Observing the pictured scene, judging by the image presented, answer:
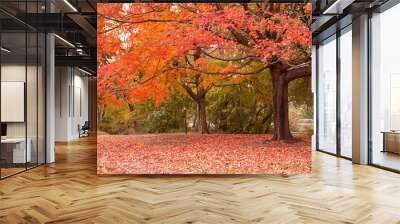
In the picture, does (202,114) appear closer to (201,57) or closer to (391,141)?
(201,57)

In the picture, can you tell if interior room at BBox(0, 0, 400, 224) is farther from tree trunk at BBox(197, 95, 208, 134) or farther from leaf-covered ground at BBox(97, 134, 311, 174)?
tree trunk at BBox(197, 95, 208, 134)

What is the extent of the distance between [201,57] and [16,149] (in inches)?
145

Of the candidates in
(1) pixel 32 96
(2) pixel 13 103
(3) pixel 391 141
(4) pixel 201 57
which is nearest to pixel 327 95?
(3) pixel 391 141

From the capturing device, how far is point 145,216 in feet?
13.8

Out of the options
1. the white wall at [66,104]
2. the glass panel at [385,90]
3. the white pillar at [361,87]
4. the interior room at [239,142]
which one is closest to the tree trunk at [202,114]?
the interior room at [239,142]

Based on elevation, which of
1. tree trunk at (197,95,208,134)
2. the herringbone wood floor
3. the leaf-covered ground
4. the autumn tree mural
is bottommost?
the herringbone wood floor

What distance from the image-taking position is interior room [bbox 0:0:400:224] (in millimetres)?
4426

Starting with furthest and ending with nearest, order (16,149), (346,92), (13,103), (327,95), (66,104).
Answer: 1. (66,104)
2. (327,95)
3. (346,92)
4. (16,149)
5. (13,103)

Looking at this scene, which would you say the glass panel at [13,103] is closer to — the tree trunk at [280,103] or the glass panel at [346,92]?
the tree trunk at [280,103]

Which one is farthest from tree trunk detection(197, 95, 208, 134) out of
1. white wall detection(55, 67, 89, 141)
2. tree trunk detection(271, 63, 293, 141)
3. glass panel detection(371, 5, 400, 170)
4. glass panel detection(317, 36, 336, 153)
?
white wall detection(55, 67, 89, 141)

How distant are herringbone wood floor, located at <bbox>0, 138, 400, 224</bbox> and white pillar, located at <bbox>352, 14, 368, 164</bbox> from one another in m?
0.97

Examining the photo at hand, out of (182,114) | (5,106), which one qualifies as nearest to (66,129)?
(5,106)

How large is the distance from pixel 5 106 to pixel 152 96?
2478 millimetres

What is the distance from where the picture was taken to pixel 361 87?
324 inches
